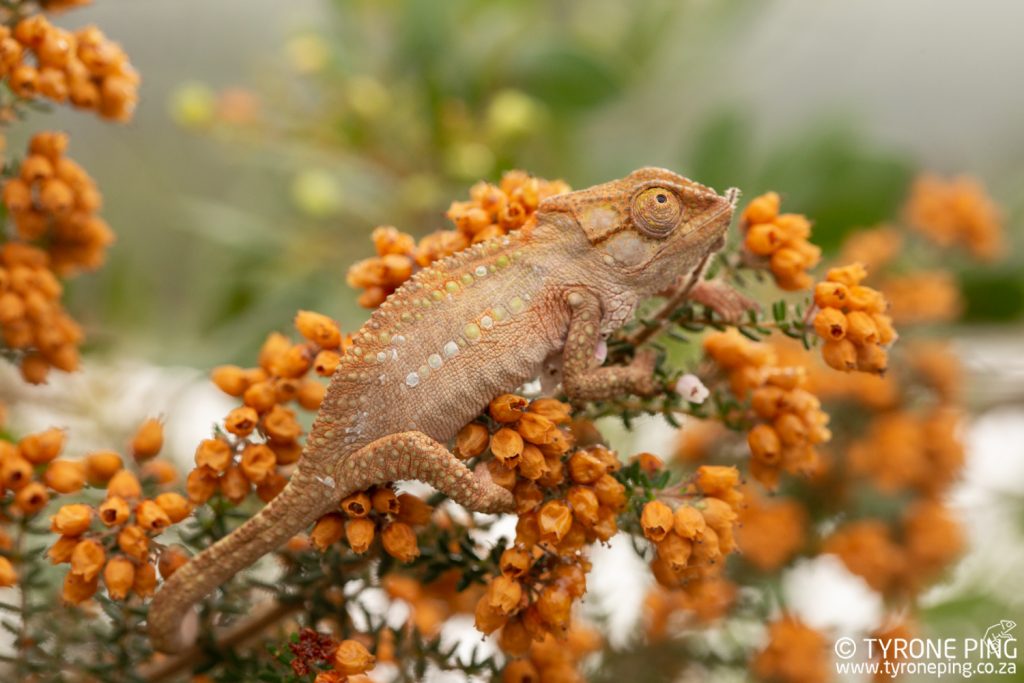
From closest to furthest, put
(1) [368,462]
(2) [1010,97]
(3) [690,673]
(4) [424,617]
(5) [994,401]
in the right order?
1. (1) [368,462]
2. (4) [424,617]
3. (3) [690,673]
4. (5) [994,401]
5. (2) [1010,97]

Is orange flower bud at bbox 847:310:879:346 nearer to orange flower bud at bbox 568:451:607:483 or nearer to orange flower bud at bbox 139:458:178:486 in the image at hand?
orange flower bud at bbox 568:451:607:483

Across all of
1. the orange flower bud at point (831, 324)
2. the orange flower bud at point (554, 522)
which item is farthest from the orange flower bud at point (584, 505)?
the orange flower bud at point (831, 324)

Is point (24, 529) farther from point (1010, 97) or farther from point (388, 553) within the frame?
point (1010, 97)

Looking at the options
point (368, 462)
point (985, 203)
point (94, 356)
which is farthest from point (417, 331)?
point (985, 203)

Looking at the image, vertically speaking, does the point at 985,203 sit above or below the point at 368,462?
above

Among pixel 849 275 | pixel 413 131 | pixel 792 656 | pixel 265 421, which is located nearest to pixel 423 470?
pixel 265 421

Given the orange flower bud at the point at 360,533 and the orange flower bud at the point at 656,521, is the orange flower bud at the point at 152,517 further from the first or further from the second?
the orange flower bud at the point at 656,521

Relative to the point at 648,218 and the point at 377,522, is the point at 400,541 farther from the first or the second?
the point at 648,218
